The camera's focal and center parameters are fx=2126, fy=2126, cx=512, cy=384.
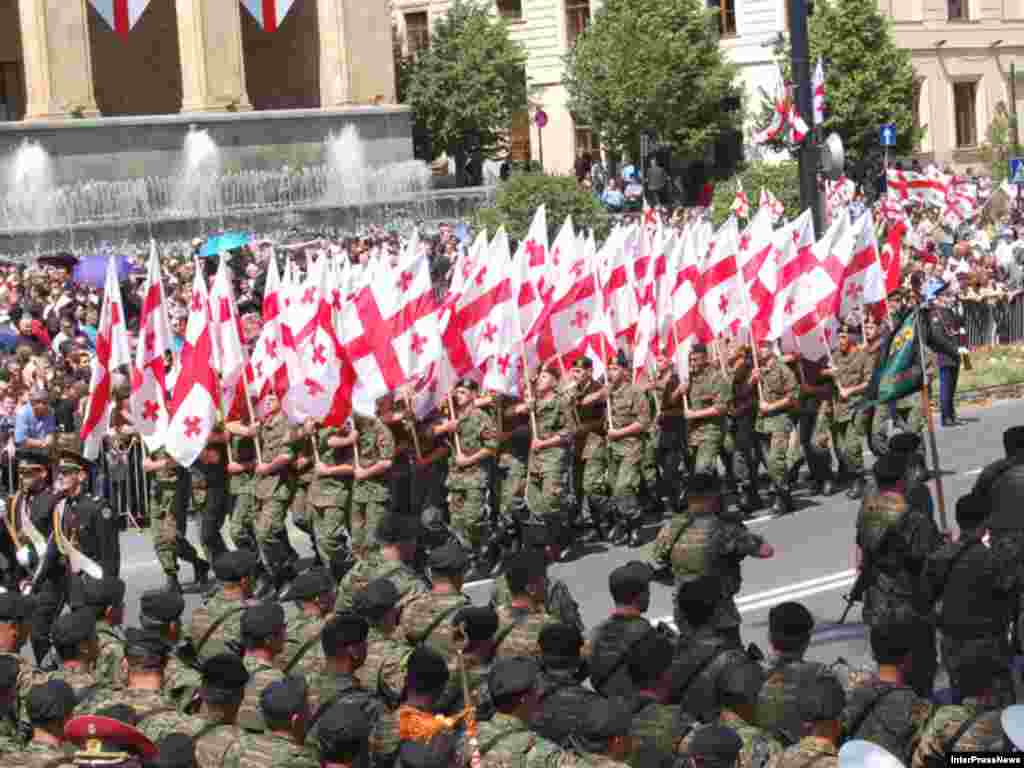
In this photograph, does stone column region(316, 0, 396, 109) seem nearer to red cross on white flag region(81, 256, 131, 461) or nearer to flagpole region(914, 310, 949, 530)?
red cross on white flag region(81, 256, 131, 461)

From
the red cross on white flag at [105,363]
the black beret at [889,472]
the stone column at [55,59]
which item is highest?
the stone column at [55,59]

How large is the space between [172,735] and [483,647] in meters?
2.29

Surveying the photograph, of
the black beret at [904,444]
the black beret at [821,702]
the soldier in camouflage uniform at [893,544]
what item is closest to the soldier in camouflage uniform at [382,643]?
the black beret at [821,702]

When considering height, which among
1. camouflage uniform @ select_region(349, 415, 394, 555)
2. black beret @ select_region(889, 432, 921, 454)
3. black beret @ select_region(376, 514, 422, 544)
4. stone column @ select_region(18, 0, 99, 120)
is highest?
stone column @ select_region(18, 0, 99, 120)

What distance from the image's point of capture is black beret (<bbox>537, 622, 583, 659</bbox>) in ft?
30.3

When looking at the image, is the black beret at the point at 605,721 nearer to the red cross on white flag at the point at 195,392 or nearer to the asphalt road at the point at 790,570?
the asphalt road at the point at 790,570

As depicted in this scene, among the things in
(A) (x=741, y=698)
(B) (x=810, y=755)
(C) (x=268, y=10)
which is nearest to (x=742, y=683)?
(A) (x=741, y=698)

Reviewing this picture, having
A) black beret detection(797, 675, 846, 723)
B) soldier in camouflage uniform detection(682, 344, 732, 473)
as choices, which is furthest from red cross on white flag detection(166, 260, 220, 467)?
black beret detection(797, 675, 846, 723)

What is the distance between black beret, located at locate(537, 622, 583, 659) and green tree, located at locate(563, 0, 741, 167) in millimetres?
39307

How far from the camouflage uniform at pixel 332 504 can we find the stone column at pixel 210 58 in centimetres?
2779

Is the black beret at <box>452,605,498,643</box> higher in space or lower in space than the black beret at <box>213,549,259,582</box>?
lower

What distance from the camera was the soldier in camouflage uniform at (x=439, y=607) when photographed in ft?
34.7

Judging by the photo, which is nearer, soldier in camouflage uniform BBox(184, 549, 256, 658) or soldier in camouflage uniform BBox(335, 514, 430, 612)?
soldier in camouflage uniform BBox(184, 549, 256, 658)

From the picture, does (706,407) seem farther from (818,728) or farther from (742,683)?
(818,728)
